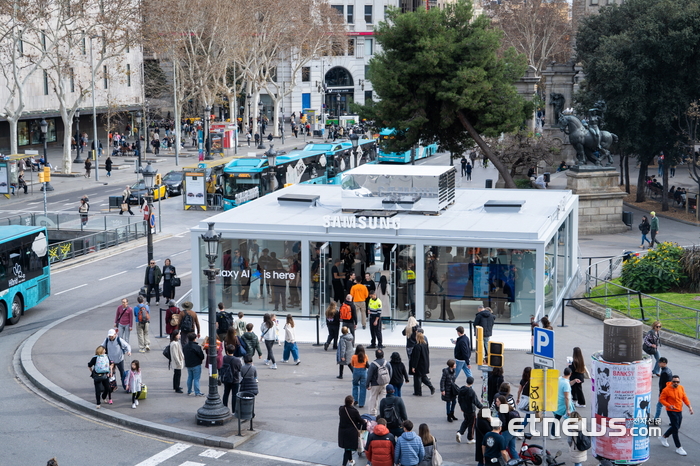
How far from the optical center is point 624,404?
634 inches

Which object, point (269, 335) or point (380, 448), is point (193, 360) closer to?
point (269, 335)

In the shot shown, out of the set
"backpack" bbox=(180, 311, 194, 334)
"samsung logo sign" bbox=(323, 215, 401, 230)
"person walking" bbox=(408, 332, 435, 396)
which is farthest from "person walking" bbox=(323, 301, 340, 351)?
"person walking" bbox=(408, 332, 435, 396)

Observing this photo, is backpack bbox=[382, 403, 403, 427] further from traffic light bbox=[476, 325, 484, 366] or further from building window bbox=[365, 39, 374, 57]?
building window bbox=[365, 39, 374, 57]

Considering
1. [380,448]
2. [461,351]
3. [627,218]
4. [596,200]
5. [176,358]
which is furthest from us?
[627,218]

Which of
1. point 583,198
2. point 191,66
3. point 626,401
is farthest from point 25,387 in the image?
point 191,66

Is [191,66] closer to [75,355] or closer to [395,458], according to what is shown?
A: [75,355]

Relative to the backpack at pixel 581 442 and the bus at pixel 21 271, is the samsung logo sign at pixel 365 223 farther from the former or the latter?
the backpack at pixel 581 442

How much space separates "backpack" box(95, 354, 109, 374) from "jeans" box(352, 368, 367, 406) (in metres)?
5.14

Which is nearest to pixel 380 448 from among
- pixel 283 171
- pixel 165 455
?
pixel 165 455

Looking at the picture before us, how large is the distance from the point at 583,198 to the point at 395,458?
31.6 m

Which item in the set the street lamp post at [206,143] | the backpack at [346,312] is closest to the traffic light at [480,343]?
the backpack at [346,312]

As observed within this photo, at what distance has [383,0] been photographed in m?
124

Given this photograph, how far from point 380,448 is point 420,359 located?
5068 mm

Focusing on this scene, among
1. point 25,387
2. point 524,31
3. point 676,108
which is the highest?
point 524,31
